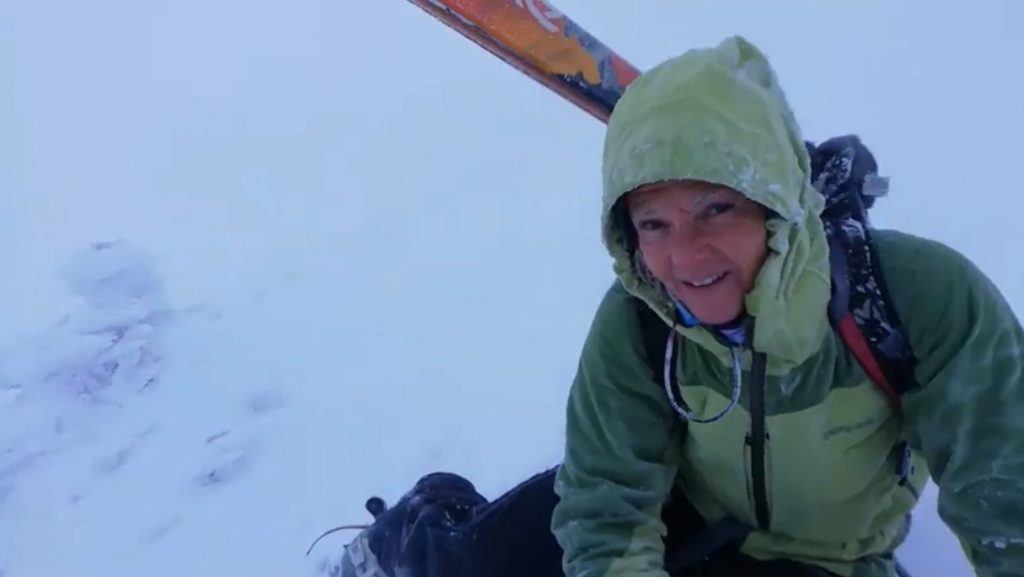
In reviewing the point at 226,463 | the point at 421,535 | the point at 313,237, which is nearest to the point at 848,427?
the point at 421,535

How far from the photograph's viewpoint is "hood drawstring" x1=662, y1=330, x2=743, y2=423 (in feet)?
4.76

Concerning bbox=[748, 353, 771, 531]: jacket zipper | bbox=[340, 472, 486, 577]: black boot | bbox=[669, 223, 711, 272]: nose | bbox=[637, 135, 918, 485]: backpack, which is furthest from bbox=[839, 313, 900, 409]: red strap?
bbox=[340, 472, 486, 577]: black boot

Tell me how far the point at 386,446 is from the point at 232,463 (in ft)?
1.43

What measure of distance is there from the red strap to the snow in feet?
3.47

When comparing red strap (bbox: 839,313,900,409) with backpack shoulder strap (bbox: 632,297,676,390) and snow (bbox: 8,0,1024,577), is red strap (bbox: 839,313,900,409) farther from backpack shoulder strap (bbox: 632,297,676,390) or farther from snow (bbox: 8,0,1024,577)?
snow (bbox: 8,0,1024,577)

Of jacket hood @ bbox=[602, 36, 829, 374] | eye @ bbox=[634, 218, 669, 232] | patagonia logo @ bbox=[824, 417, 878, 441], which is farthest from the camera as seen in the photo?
patagonia logo @ bbox=[824, 417, 878, 441]

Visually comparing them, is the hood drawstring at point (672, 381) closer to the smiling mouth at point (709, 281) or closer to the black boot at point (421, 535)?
the smiling mouth at point (709, 281)

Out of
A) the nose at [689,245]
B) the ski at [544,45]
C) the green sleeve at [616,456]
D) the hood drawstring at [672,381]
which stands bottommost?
the green sleeve at [616,456]

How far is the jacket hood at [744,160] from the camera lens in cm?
126

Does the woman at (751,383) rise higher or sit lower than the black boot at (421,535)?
higher

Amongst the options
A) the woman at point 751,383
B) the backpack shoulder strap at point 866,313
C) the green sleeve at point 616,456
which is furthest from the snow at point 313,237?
the backpack shoulder strap at point 866,313

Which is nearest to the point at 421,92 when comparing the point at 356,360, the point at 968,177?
the point at 356,360

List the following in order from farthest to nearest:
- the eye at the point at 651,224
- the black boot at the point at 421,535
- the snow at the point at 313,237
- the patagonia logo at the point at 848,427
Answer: the snow at the point at 313,237 → the black boot at the point at 421,535 → the patagonia logo at the point at 848,427 → the eye at the point at 651,224

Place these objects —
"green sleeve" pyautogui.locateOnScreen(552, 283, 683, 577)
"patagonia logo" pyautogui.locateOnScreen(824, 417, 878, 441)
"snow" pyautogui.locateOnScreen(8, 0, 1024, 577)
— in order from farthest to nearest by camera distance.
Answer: "snow" pyautogui.locateOnScreen(8, 0, 1024, 577)
"green sleeve" pyautogui.locateOnScreen(552, 283, 683, 577)
"patagonia logo" pyautogui.locateOnScreen(824, 417, 878, 441)
